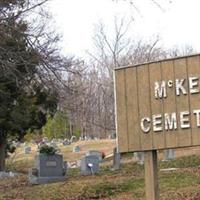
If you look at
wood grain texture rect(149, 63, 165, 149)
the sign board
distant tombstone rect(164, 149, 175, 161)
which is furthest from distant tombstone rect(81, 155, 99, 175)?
wood grain texture rect(149, 63, 165, 149)

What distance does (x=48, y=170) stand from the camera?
23.7m

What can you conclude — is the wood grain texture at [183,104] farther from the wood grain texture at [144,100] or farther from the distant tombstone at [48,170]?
the distant tombstone at [48,170]

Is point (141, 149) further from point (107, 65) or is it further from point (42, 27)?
point (107, 65)

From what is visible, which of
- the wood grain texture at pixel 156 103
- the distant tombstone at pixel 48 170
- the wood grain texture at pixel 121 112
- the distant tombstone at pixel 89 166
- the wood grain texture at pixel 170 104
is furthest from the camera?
the distant tombstone at pixel 89 166

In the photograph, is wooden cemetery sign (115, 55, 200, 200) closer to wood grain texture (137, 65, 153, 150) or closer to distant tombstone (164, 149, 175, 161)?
wood grain texture (137, 65, 153, 150)

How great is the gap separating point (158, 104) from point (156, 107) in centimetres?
6

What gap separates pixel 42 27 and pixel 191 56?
1130 cm

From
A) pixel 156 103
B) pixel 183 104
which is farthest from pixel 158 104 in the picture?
pixel 183 104

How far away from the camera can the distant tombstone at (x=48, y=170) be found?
907 inches

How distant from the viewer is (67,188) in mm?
18750

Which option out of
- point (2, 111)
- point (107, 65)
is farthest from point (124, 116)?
point (107, 65)

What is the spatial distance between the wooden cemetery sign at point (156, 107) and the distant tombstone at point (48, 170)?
1280 cm

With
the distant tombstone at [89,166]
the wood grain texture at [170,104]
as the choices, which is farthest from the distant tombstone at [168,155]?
the wood grain texture at [170,104]

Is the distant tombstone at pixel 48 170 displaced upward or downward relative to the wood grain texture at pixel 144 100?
downward
